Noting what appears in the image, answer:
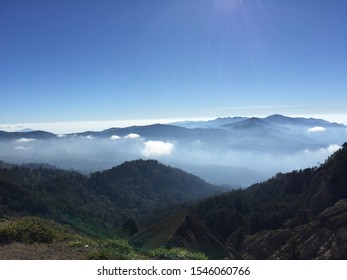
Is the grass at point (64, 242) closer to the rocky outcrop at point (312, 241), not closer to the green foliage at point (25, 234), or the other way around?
the green foliage at point (25, 234)

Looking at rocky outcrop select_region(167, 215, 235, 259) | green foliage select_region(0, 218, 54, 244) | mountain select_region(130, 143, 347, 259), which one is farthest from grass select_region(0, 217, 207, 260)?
rocky outcrop select_region(167, 215, 235, 259)

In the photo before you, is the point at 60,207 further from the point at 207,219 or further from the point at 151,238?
the point at 151,238

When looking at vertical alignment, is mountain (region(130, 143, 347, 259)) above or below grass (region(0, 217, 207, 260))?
below

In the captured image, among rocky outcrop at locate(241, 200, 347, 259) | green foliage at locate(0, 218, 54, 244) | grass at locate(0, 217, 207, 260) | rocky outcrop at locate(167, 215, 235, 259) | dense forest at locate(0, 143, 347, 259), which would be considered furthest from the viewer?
rocky outcrop at locate(167, 215, 235, 259)

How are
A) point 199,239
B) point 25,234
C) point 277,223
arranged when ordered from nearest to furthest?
point 25,234
point 199,239
point 277,223

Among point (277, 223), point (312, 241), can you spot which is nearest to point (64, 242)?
point (312, 241)

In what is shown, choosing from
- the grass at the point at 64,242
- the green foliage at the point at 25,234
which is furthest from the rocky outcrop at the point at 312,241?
the green foliage at the point at 25,234

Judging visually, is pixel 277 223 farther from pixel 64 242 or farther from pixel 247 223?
pixel 64 242

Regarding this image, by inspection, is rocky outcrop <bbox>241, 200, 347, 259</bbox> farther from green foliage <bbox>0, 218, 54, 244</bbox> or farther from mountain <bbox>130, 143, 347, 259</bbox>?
green foliage <bbox>0, 218, 54, 244</bbox>
